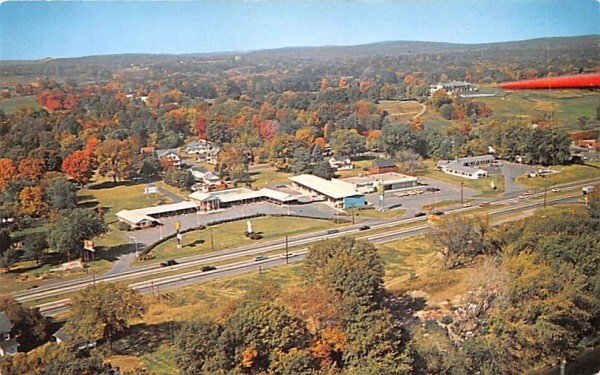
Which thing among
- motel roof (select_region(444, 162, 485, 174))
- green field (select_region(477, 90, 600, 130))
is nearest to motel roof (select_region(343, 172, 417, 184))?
motel roof (select_region(444, 162, 485, 174))

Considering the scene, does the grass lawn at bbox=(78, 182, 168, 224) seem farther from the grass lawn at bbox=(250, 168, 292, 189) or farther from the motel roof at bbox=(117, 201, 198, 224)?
the grass lawn at bbox=(250, 168, 292, 189)

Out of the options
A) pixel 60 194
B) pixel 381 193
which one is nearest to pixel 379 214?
pixel 381 193

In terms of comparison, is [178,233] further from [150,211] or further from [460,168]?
[460,168]

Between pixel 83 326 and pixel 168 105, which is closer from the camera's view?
pixel 83 326

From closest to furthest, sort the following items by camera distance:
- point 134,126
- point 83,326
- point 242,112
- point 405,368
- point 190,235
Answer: point 405,368 < point 83,326 < point 190,235 < point 134,126 < point 242,112

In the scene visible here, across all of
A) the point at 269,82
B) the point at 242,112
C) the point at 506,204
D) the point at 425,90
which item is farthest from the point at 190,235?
the point at 425,90

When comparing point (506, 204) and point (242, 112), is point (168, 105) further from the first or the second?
point (506, 204)
